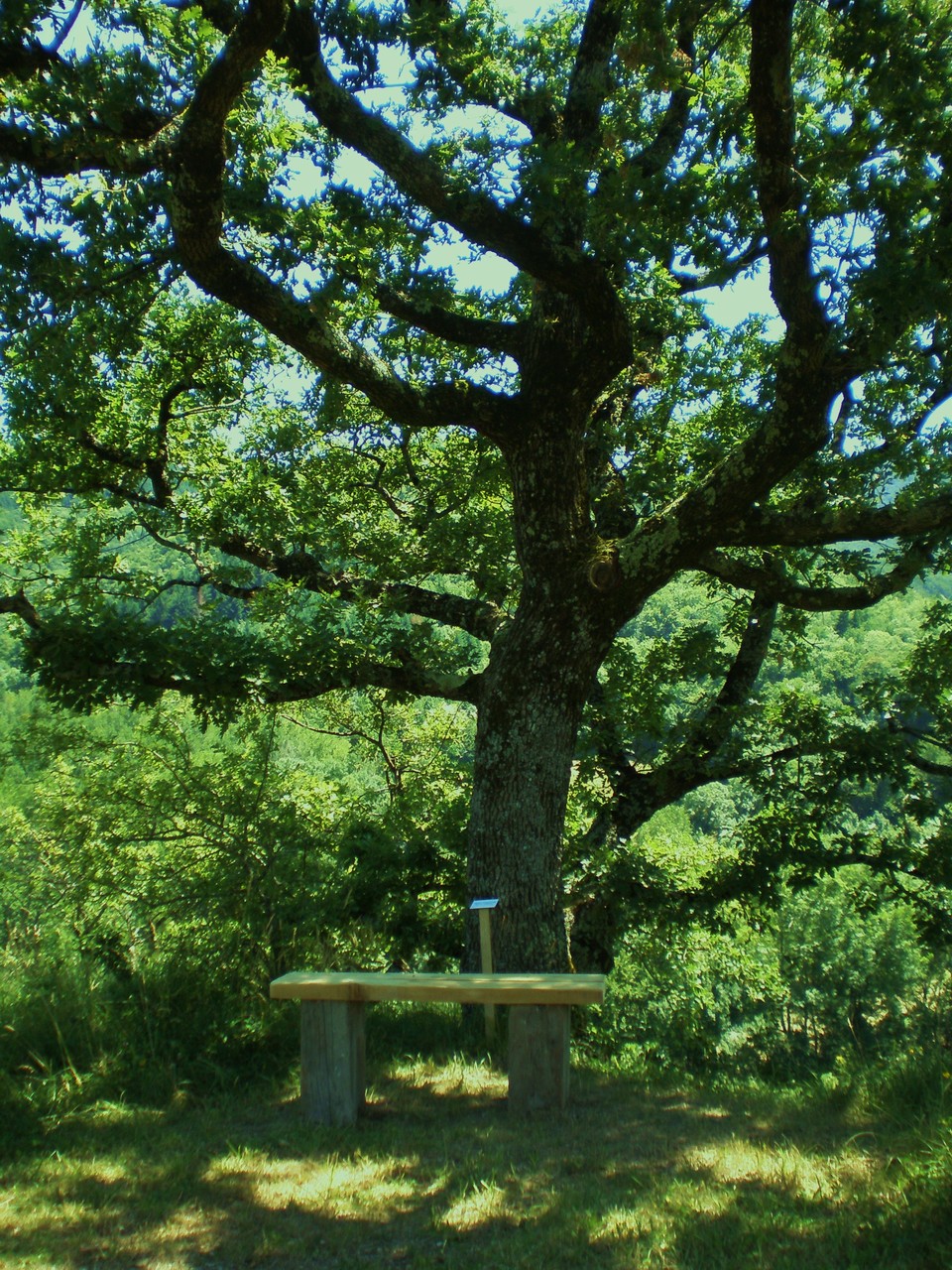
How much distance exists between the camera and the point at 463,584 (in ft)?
43.8

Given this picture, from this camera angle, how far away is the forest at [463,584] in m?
4.62

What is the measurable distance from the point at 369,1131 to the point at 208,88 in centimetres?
543

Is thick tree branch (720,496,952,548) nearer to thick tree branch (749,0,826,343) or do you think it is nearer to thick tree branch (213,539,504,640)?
thick tree branch (749,0,826,343)

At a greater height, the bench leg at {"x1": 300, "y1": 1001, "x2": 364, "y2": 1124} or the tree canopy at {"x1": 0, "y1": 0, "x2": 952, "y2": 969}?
the tree canopy at {"x1": 0, "y1": 0, "x2": 952, "y2": 969}

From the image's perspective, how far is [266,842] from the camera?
785cm

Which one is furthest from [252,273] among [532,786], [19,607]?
[19,607]

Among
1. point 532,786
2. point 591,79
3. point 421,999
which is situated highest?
point 591,79

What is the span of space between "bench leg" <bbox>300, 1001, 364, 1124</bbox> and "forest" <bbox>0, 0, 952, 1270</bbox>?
18 centimetres

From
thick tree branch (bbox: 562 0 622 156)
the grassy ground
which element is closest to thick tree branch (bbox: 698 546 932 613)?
thick tree branch (bbox: 562 0 622 156)

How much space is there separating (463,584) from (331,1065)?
336 inches

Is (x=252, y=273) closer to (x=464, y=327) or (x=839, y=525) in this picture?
(x=464, y=327)

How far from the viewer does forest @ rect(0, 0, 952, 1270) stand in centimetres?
462

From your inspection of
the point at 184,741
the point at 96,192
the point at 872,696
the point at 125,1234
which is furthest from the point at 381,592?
the point at 125,1234

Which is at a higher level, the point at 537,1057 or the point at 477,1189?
the point at 537,1057
